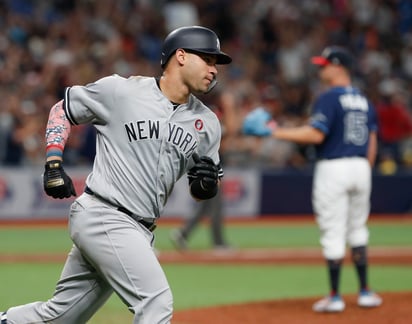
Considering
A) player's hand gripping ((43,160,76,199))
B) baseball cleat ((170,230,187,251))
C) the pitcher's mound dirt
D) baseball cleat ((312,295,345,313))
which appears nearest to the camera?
player's hand gripping ((43,160,76,199))

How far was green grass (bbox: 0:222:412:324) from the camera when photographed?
8977 millimetres

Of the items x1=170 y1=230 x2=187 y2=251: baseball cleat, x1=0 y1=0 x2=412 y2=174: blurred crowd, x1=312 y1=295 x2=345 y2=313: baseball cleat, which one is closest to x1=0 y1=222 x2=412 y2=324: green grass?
x1=170 y1=230 x2=187 y2=251: baseball cleat

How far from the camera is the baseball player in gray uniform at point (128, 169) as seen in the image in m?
4.96

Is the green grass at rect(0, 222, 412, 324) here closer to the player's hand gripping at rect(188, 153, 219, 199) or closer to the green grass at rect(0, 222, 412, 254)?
the green grass at rect(0, 222, 412, 254)

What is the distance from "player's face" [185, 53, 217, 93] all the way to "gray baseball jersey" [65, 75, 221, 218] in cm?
19

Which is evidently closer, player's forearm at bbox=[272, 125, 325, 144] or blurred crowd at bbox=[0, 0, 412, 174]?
player's forearm at bbox=[272, 125, 325, 144]

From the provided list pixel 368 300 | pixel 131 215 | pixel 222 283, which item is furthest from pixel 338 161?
pixel 131 215

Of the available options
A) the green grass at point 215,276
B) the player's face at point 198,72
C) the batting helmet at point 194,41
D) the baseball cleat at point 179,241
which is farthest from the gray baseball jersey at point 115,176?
the baseball cleat at point 179,241

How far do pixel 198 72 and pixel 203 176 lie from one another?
62 cm

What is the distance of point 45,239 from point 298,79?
7777mm

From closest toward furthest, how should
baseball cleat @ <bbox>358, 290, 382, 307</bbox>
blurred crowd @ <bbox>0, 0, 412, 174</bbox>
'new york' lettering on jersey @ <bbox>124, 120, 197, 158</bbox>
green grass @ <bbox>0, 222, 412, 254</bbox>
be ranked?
'new york' lettering on jersey @ <bbox>124, 120, 197, 158</bbox>
baseball cleat @ <bbox>358, 290, 382, 307</bbox>
green grass @ <bbox>0, 222, 412, 254</bbox>
blurred crowd @ <bbox>0, 0, 412, 174</bbox>

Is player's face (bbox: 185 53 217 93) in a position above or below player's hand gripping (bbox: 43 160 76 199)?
above

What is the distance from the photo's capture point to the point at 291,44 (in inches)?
813

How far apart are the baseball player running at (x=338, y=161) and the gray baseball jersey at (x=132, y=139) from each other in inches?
112
